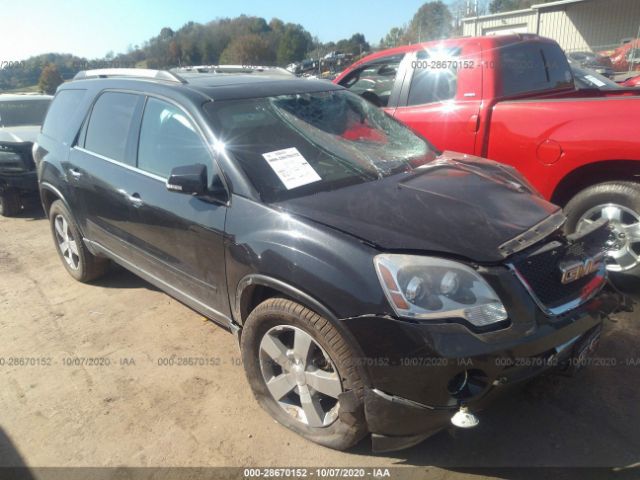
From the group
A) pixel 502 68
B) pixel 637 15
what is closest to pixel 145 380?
pixel 502 68

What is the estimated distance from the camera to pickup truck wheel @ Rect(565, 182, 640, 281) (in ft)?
11.5

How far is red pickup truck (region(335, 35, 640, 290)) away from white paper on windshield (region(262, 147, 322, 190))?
2.04 metres

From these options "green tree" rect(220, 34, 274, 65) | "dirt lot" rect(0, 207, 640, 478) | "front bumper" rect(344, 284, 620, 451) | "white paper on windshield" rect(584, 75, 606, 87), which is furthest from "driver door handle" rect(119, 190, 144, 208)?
"green tree" rect(220, 34, 274, 65)

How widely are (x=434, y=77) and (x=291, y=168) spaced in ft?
8.20

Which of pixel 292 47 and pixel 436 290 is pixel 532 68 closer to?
pixel 436 290

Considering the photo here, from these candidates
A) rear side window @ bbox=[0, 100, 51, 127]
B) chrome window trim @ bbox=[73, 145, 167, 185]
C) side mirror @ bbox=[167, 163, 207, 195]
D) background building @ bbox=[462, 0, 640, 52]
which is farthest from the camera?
background building @ bbox=[462, 0, 640, 52]

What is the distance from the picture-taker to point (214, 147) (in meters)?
2.75

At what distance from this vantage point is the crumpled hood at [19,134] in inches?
290

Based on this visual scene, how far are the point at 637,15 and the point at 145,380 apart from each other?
40.6 metres

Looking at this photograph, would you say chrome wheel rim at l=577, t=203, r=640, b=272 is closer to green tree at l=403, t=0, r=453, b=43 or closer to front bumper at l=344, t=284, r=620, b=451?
front bumper at l=344, t=284, r=620, b=451

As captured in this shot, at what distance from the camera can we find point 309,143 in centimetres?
299

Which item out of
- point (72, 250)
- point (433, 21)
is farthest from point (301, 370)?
point (433, 21)

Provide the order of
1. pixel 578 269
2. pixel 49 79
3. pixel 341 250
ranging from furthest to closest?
pixel 49 79 < pixel 578 269 < pixel 341 250

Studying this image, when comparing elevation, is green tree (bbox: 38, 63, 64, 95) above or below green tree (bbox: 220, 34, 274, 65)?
below
